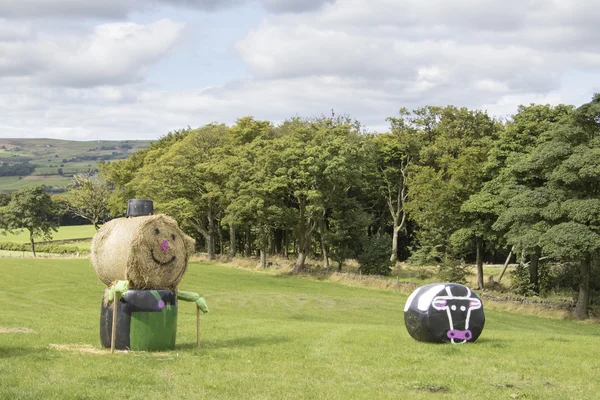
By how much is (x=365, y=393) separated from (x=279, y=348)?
259 inches

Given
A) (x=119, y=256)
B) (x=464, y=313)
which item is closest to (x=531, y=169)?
(x=464, y=313)

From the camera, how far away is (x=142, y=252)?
19125 millimetres

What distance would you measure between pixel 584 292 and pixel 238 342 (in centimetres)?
3082

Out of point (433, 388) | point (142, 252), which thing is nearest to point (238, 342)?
point (142, 252)

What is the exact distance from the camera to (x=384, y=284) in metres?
56.3

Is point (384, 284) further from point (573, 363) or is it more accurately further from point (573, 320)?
point (573, 363)

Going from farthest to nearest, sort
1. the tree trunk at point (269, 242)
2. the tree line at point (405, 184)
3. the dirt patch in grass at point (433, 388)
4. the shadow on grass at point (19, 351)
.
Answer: the tree trunk at point (269, 242) → the tree line at point (405, 184) → the shadow on grass at point (19, 351) → the dirt patch in grass at point (433, 388)

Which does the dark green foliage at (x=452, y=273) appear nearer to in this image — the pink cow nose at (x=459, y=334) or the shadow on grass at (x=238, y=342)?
the shadow on grass at (x=238, y=342)

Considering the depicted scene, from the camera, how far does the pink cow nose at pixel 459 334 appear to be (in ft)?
67.4

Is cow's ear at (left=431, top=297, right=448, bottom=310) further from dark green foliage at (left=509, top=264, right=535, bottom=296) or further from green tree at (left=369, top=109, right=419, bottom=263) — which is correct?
green tree at (left=369, top=109, right=419, bottom=263)

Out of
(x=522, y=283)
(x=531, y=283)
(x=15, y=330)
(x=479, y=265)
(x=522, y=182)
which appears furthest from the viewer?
(x=479, y=265)

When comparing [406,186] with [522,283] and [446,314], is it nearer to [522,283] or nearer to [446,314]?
[522,283]

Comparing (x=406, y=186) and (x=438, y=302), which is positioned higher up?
(x=406, y=186)

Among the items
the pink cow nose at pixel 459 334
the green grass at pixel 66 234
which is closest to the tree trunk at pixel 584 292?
the pink cow nose at pixel 459 334
